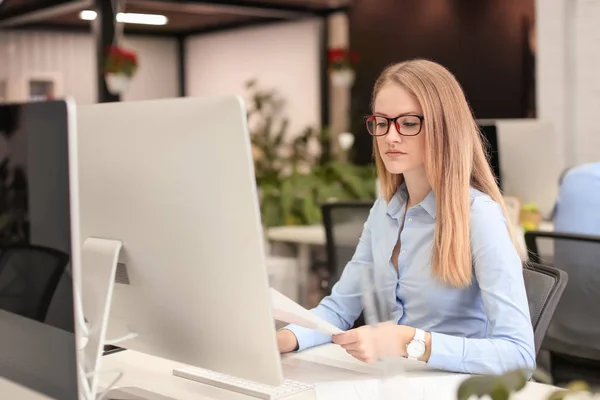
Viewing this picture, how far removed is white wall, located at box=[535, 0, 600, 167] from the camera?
15.4ft

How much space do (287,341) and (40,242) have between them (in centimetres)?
71

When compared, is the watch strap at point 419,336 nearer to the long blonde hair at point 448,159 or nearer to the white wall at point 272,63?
the long blonde hair at point 448,159

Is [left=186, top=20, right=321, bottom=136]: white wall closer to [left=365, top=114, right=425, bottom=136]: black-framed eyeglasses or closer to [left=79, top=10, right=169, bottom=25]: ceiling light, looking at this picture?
[left=79, top=10, right=169, bottom=25]: ceiling light

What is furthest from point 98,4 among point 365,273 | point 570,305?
point 365,273

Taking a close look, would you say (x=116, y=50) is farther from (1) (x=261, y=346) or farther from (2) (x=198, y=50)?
(1) (x=261, y=346)

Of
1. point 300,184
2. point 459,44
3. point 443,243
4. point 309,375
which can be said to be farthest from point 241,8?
point 309,375

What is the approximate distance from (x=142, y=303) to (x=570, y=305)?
5.05ft

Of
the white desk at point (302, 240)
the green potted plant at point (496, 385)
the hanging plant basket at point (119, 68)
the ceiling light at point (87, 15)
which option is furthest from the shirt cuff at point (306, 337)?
the ceiling light at point (87, 15)

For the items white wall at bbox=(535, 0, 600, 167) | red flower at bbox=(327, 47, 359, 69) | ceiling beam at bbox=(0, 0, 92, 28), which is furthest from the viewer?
ceiling beam at bbox=(0, 0, 92, 28)

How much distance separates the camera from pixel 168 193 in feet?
3.82

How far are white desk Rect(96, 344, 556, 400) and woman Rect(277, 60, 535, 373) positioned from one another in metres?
0.04

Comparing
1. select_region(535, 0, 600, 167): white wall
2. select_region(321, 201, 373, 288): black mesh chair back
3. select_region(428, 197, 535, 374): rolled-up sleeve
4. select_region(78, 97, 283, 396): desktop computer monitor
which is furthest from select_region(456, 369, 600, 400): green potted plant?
select_region(535, 0, 600, 167): white wall

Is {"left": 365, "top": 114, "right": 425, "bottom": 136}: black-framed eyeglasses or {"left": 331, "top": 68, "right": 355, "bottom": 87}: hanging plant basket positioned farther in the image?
{"left": 331, "top": 68, "right": 355, "bottom": 87}: hanging plant basket

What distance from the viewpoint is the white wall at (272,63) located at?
7887mm
